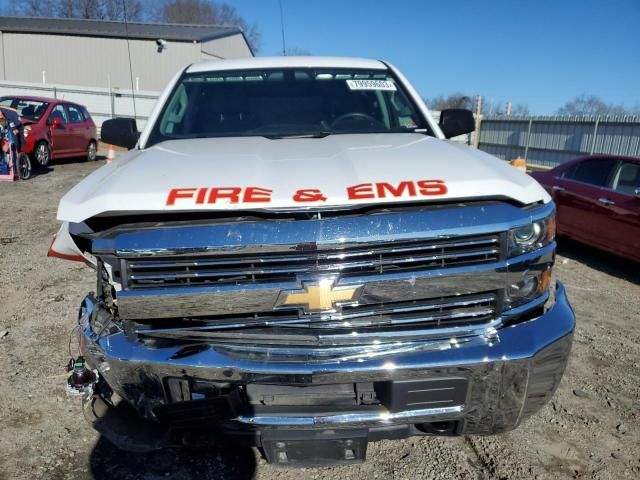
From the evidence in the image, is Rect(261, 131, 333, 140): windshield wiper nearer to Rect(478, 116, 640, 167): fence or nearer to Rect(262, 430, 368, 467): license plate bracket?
Rect(262, 430, 368, 467): license plate bracket

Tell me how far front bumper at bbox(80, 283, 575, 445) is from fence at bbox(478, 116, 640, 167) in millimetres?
13444

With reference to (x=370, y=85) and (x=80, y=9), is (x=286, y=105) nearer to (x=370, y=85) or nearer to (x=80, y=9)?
(x=370, y=85)

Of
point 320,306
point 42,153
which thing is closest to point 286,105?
point 320,306

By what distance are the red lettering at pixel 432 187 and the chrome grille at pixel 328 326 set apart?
431mm

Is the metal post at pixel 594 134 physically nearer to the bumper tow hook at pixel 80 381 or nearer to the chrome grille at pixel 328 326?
the chrome grille at pixel 328 326

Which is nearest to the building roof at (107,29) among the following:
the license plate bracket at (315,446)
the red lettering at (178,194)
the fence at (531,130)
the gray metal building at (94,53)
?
the gray metal building at (94,53)

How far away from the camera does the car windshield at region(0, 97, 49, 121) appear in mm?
12680

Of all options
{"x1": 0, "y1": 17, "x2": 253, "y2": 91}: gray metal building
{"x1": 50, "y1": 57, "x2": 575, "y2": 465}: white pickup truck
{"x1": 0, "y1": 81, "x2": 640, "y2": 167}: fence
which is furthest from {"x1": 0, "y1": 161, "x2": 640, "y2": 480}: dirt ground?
{"x1": 0, "y1": 17, "x2": 253, "y2": 91}: gray metal building

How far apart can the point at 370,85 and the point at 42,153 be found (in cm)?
1146

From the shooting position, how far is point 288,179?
7.09ft

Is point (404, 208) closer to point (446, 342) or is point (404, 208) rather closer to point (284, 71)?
point (446, 342)

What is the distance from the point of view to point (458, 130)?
3.83m

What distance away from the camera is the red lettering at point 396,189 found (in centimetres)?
205

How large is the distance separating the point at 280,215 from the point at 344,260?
31 centimetres
